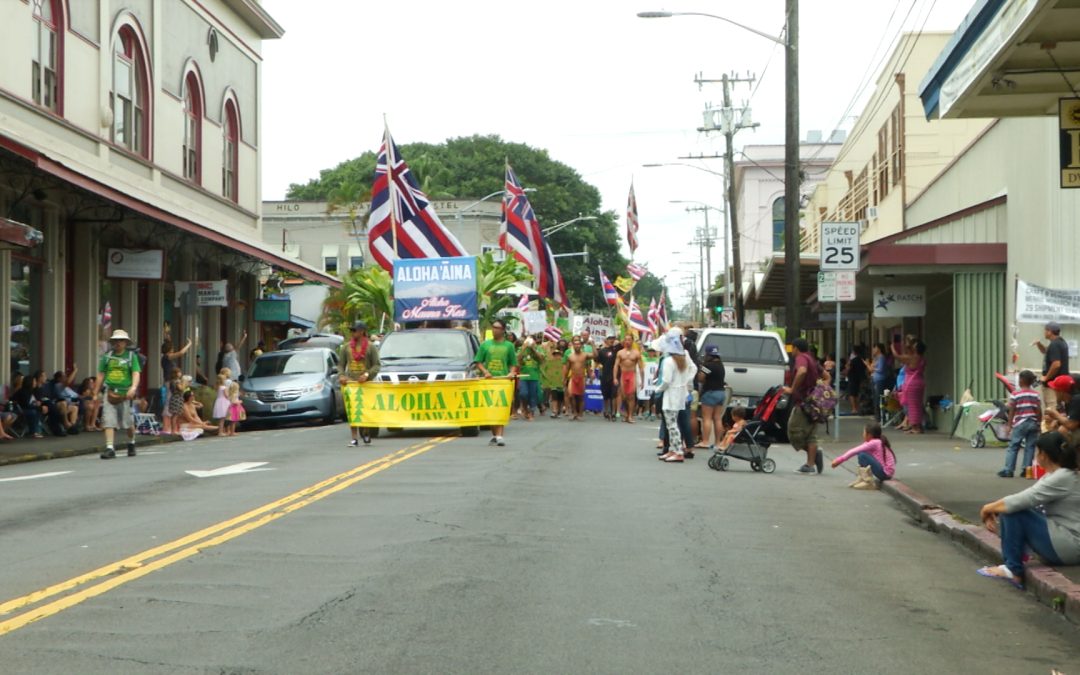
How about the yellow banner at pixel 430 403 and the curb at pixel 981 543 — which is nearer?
the curb at pixel 981 543

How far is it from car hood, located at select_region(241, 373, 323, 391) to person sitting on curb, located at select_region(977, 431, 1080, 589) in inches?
814

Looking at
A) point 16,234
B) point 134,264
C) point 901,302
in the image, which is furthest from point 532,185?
point 16,234

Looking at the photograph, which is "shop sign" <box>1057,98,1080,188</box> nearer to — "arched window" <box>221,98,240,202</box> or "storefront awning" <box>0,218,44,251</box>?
"storefront awning" <box>0,218,44,251</box>

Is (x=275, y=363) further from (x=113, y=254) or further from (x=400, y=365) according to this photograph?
(x=400, y=365)

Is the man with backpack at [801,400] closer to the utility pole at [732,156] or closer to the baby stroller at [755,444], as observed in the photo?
the baby stroller at [755,444]

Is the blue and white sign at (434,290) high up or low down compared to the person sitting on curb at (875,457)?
up

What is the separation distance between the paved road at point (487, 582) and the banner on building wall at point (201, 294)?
57.1 feet

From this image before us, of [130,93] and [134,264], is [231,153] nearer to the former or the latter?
[130,93]

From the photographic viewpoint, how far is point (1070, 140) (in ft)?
42.4

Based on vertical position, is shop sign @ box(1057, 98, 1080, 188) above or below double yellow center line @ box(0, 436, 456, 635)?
above

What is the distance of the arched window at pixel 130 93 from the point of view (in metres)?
30.5

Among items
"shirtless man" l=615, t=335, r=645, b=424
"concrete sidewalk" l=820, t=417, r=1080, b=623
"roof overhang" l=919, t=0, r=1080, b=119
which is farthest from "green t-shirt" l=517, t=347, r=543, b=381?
"roof overhang" l=919, t=0, r=1080, b=119

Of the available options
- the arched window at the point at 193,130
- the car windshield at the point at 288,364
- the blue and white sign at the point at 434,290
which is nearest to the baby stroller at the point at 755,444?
the blue and white sign at the point at 434,290

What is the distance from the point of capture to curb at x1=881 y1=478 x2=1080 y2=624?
8.48m
